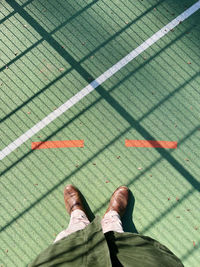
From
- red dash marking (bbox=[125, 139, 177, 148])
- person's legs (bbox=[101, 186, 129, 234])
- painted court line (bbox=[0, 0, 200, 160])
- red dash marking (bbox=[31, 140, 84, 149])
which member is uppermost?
painted court line (bbox=[0, 0, 200, 160])

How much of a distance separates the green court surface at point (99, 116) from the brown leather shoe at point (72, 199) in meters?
0.10

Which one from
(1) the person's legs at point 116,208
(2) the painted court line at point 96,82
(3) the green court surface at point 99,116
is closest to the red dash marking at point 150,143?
(3) the green court surface at point 99,116

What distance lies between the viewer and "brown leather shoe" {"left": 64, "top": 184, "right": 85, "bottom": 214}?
358 centimetres

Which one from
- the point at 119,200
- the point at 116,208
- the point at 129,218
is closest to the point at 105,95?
the point at 119,200

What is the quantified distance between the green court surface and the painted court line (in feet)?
0.17

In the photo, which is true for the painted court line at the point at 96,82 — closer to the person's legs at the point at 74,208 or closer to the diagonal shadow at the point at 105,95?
the diagonal shadow at the point at 105,95

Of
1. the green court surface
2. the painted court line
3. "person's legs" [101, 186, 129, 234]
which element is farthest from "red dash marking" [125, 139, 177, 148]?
the painted court line

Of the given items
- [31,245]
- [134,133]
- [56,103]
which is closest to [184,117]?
[134,133]

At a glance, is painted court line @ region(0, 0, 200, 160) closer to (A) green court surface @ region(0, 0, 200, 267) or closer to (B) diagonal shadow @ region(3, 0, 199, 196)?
(A) green court surface @ region(0, 0, 200, 267)

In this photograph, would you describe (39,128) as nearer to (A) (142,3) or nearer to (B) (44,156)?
(B) (44,156)

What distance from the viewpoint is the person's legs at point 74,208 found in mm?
3421

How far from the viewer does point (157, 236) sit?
363 centimetres

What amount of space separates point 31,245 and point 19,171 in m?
1.03

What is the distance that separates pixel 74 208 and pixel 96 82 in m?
1.78
